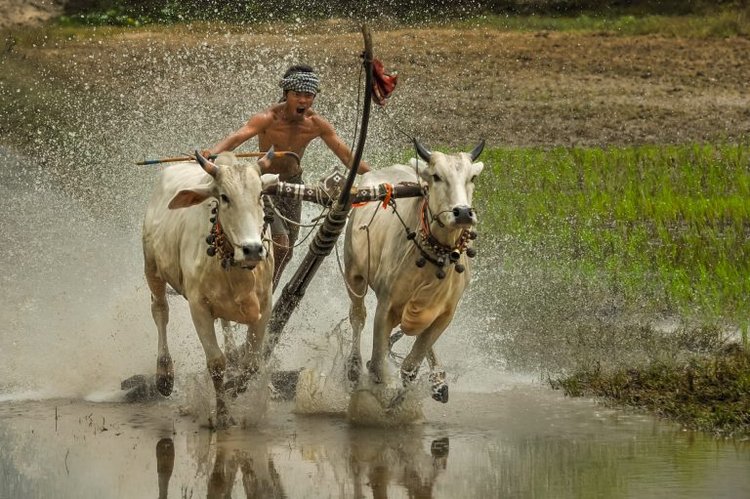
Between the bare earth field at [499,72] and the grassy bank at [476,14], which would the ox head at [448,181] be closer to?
the bare earth field at [499,72]

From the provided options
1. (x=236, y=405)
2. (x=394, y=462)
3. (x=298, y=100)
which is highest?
(x=298, y=100)

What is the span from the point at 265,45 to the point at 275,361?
41.5ft

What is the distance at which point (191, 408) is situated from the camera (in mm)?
9266

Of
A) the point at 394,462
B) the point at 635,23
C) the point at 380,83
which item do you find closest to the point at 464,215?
the point at 380,83

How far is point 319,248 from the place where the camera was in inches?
365

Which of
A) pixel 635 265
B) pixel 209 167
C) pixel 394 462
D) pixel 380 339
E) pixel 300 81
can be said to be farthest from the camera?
pixel 635 265

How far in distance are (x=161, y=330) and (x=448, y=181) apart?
2310 millimetres

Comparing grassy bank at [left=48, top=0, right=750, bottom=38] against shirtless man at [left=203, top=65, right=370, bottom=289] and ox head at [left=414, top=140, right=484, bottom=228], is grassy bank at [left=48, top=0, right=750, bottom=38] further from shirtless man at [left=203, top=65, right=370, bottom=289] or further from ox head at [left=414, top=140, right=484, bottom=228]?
ox head at [left=414, top=140, right=484, bottom=228]

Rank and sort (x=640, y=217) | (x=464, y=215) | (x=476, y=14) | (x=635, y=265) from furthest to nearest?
1. (x=476, y=14)
2. (x=640, y=217)
3. (x=635, y=265)
4. (x=464, y=215)

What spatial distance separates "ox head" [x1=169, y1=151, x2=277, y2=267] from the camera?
834 centimetres

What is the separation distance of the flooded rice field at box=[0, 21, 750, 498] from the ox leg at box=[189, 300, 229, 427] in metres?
0.09

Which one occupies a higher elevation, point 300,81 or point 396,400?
point 300,81

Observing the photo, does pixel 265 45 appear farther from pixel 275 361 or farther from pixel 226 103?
pixel 275 361

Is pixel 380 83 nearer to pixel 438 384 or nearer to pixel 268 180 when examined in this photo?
pixel 268 180
